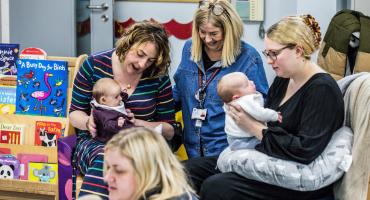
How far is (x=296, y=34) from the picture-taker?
2.65 meters

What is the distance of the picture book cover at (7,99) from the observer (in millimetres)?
3826

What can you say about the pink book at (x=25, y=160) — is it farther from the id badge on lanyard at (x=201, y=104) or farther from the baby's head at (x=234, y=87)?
the baby's head at (x=234, y=87)

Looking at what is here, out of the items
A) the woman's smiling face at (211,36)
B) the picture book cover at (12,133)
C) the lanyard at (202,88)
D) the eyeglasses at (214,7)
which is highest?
the eyeglasses at (214,7)

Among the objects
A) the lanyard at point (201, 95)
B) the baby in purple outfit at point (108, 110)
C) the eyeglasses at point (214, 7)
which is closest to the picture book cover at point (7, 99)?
the baby in purple outfit at point (108, 110)

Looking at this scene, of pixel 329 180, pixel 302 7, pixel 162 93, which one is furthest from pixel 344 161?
pixel 302 7

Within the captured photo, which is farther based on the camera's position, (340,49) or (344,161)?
(340,49)

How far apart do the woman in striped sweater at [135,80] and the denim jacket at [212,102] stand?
0.10 m

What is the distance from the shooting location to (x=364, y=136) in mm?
2553

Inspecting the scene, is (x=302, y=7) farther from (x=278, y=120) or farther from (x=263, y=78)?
(x=278, y=120)

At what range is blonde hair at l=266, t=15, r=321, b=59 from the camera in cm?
265

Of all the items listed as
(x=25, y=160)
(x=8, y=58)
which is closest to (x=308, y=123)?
(x=25, y=160)

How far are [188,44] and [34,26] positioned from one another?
2184 millimetres

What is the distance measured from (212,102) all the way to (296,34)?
0.67 meters

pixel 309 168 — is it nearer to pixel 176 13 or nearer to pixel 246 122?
pixel 246 122
